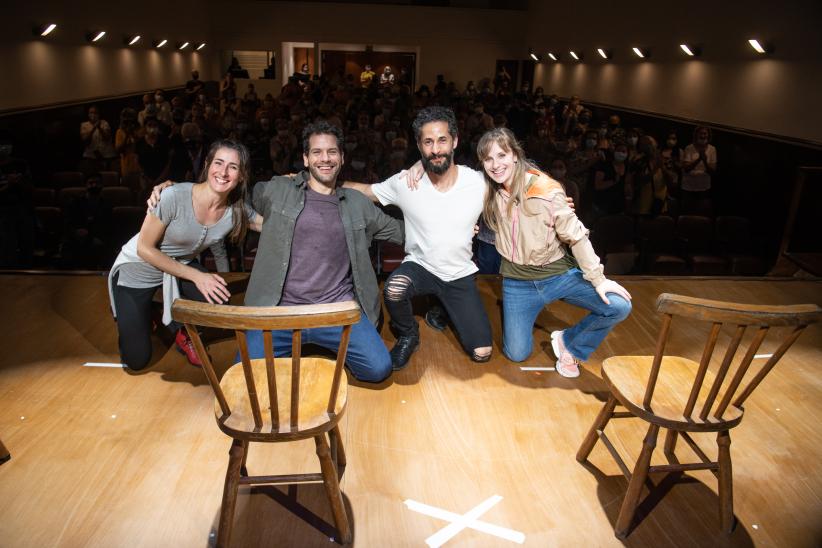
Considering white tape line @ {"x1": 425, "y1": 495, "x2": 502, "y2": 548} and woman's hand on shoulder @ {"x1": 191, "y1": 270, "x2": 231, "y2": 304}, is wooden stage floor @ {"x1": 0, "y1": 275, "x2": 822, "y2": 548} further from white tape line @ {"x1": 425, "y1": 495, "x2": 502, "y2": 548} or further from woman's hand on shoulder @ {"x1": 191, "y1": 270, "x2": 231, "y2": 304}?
woman's hand on shoulder @ {"x1": 191, "y1": 270, "x2": 231, "y2": 304}

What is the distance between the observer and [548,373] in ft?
8.98

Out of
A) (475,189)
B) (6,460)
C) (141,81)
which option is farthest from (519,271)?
(141,81)

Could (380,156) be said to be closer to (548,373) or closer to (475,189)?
(475,189)

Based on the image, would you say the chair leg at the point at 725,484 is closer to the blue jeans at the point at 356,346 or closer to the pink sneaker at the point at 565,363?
the pink sneaker at the point at 565,363

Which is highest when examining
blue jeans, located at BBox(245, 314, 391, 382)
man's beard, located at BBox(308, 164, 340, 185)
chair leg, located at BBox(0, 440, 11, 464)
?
man's beard, located at BBox(308, 164, 340, 185)

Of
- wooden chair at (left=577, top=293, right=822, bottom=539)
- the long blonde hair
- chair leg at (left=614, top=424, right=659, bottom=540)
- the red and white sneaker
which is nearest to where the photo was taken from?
wooden chair at (left=577, top=293, right=822, bottom=539)

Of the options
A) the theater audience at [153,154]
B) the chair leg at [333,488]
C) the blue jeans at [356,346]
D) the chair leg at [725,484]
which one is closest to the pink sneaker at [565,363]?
the blue jeans at [356,346]

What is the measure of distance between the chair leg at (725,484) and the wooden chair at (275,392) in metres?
1.16

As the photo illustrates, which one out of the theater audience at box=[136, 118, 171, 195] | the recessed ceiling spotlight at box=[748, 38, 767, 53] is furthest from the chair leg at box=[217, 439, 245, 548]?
the recessed ceiling spotlight at box=[748, 38, 767, 53]

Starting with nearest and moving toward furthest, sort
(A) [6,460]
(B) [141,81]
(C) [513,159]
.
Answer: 1. (A) [6,460]
2. (C) [513,159]
3. (B) [141,81]

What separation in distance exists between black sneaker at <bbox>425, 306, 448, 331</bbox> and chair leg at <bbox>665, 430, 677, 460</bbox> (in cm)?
127

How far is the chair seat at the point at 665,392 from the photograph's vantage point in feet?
5.68

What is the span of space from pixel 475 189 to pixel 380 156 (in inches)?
140

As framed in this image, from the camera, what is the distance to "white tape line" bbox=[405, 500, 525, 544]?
1.82 meters
